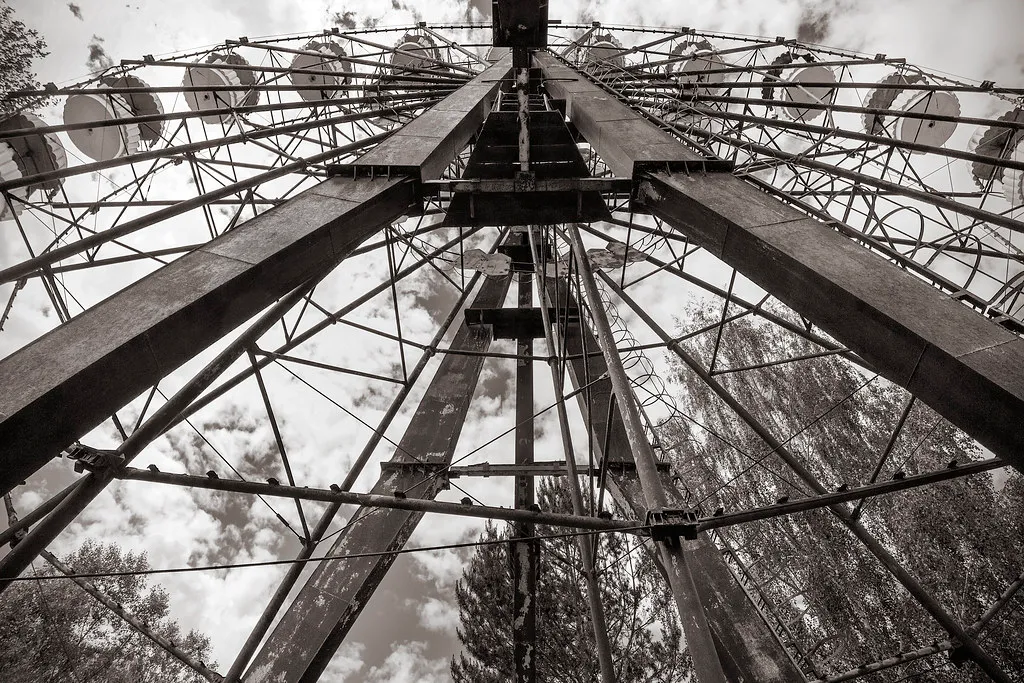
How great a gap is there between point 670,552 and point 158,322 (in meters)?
3.95

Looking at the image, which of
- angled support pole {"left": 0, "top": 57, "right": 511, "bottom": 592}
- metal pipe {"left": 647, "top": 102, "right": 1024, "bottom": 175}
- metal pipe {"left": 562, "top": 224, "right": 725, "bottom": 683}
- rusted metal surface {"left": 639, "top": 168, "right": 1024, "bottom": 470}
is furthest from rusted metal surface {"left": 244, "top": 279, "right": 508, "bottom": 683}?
metal pipe {"left": 647, "top": 102, "right": 1024, "bottom": 175}

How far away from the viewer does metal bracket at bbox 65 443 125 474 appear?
4023 millimetres

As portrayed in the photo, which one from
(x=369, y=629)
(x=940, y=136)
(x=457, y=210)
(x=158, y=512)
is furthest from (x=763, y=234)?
(x=369, y=629)

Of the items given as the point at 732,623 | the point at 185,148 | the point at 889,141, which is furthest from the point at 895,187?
the point at 185,148

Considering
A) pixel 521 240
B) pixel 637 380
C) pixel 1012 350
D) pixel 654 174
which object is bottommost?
pixel 1012 350

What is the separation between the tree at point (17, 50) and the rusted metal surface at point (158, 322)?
10.5 meters

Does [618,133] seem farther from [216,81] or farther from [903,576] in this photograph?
[216,81]

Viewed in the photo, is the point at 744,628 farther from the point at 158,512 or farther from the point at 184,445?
the point at 158,512

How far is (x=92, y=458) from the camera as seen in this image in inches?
161

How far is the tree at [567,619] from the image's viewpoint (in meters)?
18.1

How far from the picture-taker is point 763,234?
14.4ft

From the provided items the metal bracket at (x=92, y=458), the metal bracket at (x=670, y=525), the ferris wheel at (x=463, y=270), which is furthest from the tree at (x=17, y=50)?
the metal bracket at (x=670, y=525)

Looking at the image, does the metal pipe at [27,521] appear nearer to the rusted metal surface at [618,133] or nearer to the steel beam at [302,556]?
the steel beam at [302,556]

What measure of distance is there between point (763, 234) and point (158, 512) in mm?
39928
